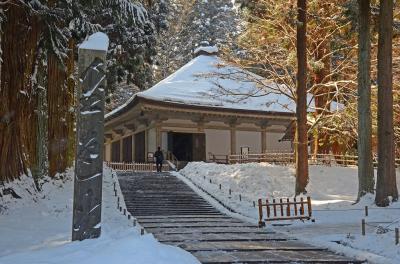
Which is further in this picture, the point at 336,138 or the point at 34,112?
the point at 336,138

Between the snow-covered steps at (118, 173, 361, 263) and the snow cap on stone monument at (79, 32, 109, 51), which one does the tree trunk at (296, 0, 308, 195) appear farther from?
the snow cap on stone monument at (79, 32, 109, 51)

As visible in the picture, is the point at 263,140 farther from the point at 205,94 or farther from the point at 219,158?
the point at 205,94

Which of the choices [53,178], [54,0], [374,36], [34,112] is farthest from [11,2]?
[374,36]

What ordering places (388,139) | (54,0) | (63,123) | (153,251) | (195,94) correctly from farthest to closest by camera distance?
(195,94) < (63,123) < (388,139) < (54,0) < (153,251)

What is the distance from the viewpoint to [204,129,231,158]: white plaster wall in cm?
3058

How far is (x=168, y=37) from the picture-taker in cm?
5238

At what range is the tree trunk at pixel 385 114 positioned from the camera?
50.4 ft

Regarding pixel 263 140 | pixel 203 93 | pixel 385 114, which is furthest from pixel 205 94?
pixel 385 114

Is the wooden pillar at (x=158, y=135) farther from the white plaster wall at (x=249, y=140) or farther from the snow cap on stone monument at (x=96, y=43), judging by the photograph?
the snow cap on stone monument at (x=96, y=43)

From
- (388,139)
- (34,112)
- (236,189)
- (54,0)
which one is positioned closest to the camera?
(54,0)

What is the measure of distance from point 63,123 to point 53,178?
2.22 m

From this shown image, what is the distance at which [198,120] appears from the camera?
97.8 ft

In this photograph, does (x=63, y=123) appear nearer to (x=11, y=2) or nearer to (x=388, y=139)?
(x=11, y=2)

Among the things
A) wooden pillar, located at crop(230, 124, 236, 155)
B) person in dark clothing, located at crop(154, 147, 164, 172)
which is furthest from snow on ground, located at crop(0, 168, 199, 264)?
wooden pillar, located at crop(230, 124, 236, 155)
